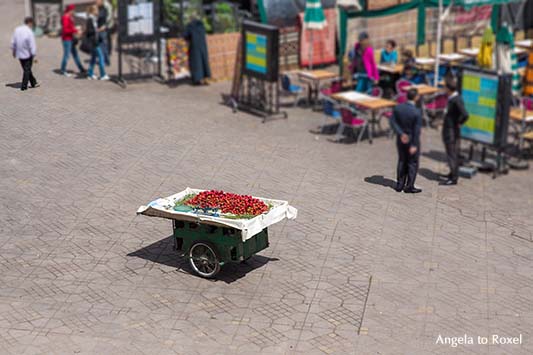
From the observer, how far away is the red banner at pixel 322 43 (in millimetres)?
26594

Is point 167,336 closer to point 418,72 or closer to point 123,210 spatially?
point 123,210

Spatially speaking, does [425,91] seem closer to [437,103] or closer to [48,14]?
[437,103]

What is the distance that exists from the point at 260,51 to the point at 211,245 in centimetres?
937

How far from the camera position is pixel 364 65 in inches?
883

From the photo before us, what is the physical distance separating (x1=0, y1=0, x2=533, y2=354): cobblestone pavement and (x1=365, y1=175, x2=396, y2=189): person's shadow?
7 cm

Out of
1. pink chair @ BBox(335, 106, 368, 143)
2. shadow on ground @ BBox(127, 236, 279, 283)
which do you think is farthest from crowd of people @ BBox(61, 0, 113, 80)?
shadow on ground @ BBox(127, 236, 279, 283)

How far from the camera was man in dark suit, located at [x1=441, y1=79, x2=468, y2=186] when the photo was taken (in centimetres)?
1781

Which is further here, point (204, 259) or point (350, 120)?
point (350, 120)

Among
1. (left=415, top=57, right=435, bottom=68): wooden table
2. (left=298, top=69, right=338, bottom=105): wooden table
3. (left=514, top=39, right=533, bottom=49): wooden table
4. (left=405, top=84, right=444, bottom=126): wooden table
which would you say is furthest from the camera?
(left=514, top=39, right=533, bottom=49): wooden table

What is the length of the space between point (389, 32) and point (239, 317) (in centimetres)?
1627

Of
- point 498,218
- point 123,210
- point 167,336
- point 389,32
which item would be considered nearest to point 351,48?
point 389,32

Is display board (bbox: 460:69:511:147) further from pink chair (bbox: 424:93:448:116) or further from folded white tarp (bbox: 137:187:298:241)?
folded white tarp (bbox: 137:187:298:241)

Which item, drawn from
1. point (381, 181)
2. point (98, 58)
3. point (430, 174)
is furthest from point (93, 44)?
point (430, 174)

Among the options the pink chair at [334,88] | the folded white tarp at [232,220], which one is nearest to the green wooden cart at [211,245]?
the folded white tarp at [232,220]
